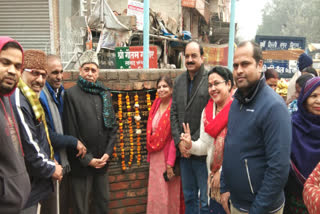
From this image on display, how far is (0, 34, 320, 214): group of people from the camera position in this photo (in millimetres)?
1705

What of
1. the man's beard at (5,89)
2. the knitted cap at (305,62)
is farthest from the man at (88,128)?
the knitted cap at (305,62)

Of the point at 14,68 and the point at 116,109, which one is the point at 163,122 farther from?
the point at 14,68

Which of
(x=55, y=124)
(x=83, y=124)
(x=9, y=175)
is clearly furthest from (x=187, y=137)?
(x=9, y=175)

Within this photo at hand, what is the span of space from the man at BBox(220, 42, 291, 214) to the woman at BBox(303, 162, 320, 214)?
28cm

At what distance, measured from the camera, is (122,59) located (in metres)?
6.90

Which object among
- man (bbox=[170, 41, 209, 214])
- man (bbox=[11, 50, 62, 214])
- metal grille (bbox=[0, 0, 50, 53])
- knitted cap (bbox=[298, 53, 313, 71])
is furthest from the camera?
metal grille (bbox=[0, 0, 50, 53])

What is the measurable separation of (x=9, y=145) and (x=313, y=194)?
5.37 ft

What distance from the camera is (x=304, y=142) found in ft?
6.68

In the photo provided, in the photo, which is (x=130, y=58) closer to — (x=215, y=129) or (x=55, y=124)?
(x=55, y=124)

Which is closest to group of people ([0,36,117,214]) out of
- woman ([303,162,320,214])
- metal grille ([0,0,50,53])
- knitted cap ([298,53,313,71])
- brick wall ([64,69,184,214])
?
brick wall ([64,69,184,214])

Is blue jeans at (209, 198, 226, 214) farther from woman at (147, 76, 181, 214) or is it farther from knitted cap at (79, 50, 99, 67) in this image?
knitted cap at (79, 50, 99, 67)

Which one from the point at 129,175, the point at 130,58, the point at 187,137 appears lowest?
the point at 129,175

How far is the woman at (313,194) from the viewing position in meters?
1.30

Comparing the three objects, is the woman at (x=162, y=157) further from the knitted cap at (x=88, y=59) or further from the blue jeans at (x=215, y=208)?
the knitted cap at (x=88, y=59)
